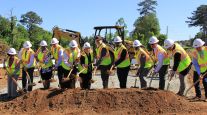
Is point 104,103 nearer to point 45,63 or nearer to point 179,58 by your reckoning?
point 179,58

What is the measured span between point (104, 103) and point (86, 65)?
2431 millimetres

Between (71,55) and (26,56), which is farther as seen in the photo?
(26,56)

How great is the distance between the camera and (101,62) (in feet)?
42.3

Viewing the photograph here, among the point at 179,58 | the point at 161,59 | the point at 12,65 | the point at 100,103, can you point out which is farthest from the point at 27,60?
the point at 179,58

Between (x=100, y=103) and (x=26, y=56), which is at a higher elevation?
(x=26, y=56)

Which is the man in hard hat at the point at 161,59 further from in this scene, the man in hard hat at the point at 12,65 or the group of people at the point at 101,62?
the man in hard hat at the point at 12,65

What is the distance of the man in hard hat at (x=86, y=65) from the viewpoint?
1302cm

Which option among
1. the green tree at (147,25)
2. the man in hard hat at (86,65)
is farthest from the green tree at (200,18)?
the man in hard hat at (86,65)

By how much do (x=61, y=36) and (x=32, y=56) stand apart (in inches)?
434

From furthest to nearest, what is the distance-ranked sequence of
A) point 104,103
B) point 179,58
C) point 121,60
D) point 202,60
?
point 121,60 < point 202,60 < point 179,58 < point 104,103

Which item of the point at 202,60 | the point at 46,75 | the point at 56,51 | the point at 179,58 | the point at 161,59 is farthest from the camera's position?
the point at 46,75

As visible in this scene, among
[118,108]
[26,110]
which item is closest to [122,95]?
[118,108]

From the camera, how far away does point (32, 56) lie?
13.4 meters

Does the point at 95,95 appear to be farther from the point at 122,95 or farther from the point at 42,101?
the point at 42,101
